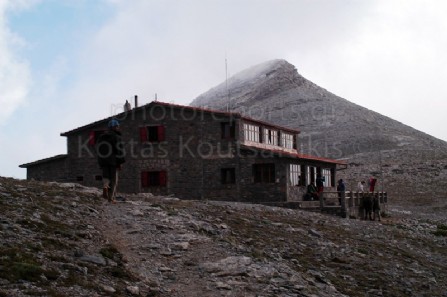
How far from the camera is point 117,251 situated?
12.8 m

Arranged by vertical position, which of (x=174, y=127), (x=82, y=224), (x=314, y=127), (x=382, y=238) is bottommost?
(x=382, y=238)

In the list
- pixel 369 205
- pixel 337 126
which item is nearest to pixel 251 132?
pixel 369 205

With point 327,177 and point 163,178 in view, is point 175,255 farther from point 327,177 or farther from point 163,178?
point 327,177

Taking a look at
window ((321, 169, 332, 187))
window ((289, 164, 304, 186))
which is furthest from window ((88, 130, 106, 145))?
window ((321, 169, 332, 187))

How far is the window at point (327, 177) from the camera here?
47.2 meters

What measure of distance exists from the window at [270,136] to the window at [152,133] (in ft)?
29.4

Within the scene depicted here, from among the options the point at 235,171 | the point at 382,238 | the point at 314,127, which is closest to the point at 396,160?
the point at 314,127

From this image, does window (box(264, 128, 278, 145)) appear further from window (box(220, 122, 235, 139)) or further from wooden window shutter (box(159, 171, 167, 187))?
wooden window shutter (box(159, 171, 167, 187))

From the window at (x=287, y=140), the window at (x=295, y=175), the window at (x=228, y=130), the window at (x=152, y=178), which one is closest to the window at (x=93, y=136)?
the window at (x=152, y=178)

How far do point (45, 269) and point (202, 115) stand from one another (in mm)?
30527

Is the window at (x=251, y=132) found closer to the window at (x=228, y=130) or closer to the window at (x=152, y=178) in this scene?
the window at (x=228, y=130)

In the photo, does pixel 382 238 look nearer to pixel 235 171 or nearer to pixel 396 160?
pixel 235 171

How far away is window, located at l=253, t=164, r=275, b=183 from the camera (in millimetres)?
38469

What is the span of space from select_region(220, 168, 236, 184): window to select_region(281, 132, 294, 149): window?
10663 millimetres
